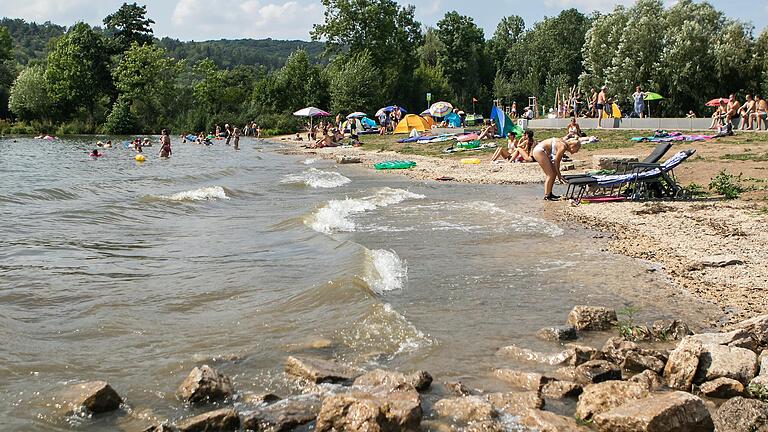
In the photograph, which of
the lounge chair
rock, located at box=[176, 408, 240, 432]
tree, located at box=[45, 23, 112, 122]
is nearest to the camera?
rock, located at box=[176, 408, 240, 432]

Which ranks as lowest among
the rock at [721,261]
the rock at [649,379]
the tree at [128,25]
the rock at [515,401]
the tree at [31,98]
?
the rock at [515,401]

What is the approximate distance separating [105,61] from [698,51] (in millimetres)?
64591

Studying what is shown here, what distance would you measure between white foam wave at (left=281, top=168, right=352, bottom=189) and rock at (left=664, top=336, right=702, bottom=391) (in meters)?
16.7

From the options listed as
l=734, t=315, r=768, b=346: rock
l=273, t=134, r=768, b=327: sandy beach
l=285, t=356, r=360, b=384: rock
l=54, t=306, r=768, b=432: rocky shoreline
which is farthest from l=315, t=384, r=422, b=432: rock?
l=273, t=134, r=768, b=327: sandy beach

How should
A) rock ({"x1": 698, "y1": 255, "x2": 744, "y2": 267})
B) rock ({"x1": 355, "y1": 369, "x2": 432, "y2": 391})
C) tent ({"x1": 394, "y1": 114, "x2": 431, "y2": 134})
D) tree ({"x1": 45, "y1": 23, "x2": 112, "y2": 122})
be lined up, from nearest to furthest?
rock ({"x1": 355, "y1": 369, "x2": 432, "y2": 391}) < rock ({"x1": 698, "y1": 255, "x2": 744, "y2": 267}) < tent ({"x1": 394, "y1": 114, "x2": 431, "y2": 134}) < tree ({"x1": 45, "y1": 23, "x2": 112, "y2": 122})

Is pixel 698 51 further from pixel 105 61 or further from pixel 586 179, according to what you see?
pixel 105 61

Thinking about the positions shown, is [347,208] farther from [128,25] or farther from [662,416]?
[128,25]

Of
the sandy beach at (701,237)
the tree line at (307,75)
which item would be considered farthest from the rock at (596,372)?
the tree line at (307,75)

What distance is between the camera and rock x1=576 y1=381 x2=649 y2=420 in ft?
15.9

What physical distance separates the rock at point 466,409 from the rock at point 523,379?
0.53 metres

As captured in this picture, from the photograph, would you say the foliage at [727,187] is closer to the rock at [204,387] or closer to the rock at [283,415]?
the rock at [283,415]

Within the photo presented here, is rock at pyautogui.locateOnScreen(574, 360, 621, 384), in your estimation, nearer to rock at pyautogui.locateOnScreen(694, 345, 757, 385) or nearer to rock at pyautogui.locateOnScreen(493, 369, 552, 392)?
rock at pyautogui.locateOnScreen(493, 369, 552, 392)

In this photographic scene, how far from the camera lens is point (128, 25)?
83.1m

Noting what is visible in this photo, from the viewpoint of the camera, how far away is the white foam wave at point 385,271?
8.67 meters
